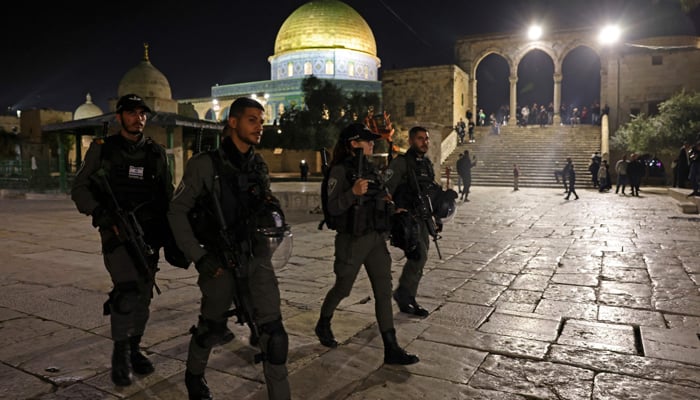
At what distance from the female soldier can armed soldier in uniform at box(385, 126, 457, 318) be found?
0.67m

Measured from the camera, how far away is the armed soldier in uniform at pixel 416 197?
3.84 metres

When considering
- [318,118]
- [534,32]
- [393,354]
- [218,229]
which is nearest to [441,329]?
[393,354]

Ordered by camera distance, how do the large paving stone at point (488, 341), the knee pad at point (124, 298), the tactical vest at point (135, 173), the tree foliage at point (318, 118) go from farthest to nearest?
the tree foliage at point (318, 118), the large paving stone at point (488, 341), the tactical vest at point (135, 173), the knee pad at point (124, 298)

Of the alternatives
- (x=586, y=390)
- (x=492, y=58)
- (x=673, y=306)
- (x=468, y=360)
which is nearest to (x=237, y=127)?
(x=468, y=360)

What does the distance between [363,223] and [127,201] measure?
4.43 feet

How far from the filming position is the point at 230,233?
2330mm

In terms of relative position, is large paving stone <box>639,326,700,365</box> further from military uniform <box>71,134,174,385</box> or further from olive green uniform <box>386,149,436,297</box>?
military uniform <box>71,134,174,385</box>

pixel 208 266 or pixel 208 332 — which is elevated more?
pixel 208 266

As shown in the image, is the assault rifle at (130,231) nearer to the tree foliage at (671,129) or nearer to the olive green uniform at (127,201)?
the olive green uniform at (127,201)

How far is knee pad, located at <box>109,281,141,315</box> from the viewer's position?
9.04 ft

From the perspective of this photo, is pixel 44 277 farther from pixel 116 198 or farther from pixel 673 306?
pixel 673 306

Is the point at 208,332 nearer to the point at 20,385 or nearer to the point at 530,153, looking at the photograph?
the point at 20,385

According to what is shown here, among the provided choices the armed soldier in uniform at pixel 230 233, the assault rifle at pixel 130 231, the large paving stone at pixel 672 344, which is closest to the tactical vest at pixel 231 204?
the armed soldier in uniform at pixel 230 233

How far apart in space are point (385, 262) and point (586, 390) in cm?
126
